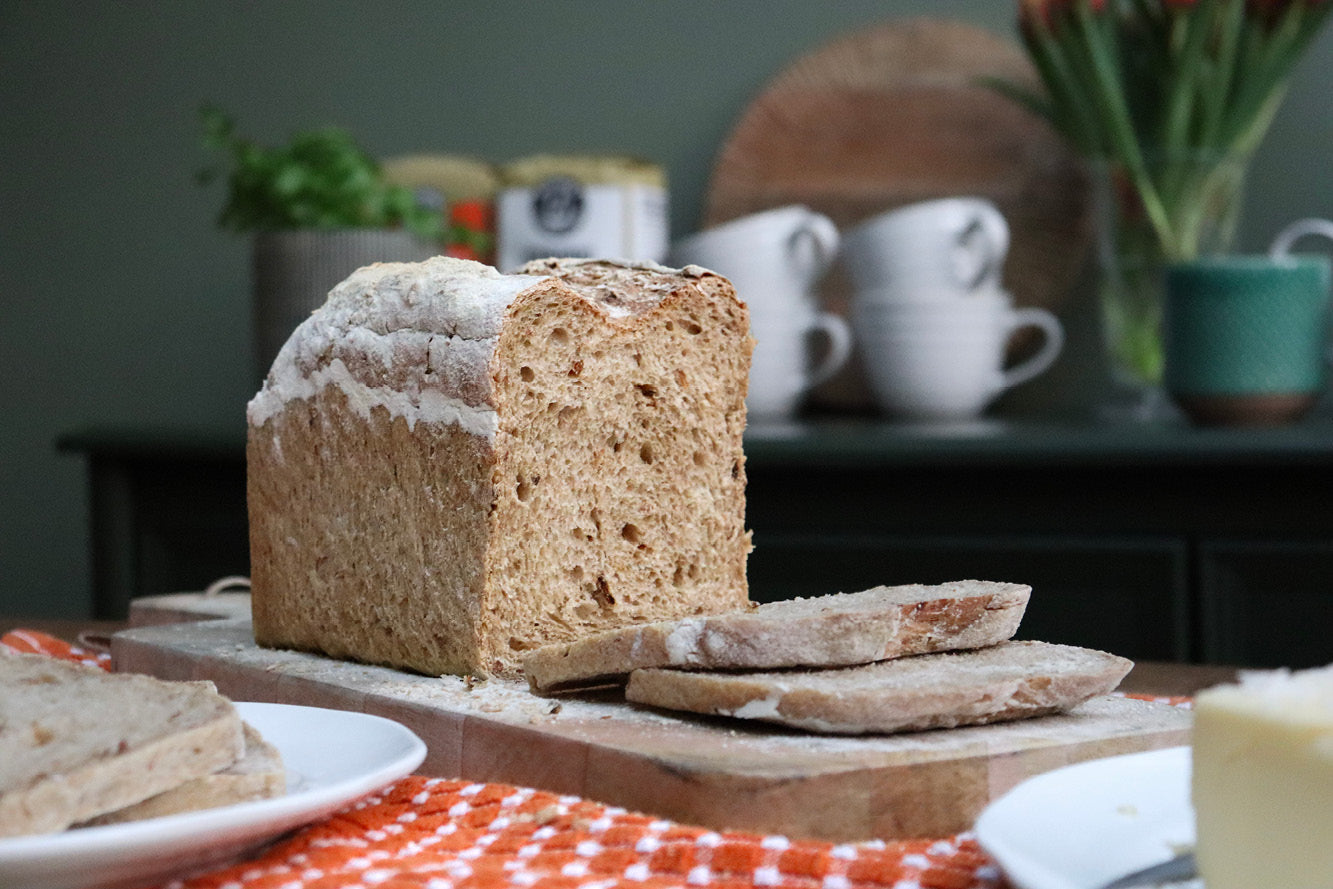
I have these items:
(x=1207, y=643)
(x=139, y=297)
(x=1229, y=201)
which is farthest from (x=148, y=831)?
(x=139, y=297)

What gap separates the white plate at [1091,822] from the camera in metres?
0.86

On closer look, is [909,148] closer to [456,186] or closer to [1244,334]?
[1244,334]

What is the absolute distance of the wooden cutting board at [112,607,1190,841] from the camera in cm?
113

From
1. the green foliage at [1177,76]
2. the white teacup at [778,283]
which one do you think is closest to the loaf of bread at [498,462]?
the white teacup at [778,283]

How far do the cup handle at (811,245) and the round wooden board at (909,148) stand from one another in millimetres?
434

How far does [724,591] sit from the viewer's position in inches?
70.8

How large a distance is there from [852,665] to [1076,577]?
1637mm

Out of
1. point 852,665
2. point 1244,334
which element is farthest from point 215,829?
point 1244,334

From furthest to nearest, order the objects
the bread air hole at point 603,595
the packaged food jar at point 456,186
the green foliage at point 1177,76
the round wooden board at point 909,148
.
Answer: the packaged food jar at point 456,186 → the round wooden board at point 909,148 → the green foliage at point 1177,76 → the bread air hole at point 603,595

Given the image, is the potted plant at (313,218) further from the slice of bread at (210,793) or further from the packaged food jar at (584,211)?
the slice of bread at (210,793)

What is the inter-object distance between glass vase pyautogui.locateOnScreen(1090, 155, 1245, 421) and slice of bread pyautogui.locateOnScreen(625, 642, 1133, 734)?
2239mm

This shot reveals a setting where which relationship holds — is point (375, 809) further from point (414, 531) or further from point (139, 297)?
point (139, 297)

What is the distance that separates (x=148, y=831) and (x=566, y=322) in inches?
33.8

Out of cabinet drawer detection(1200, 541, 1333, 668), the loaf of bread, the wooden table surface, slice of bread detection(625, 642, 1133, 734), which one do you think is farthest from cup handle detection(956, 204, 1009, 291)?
slice of bread detection(625, 642, 1133, 734)
